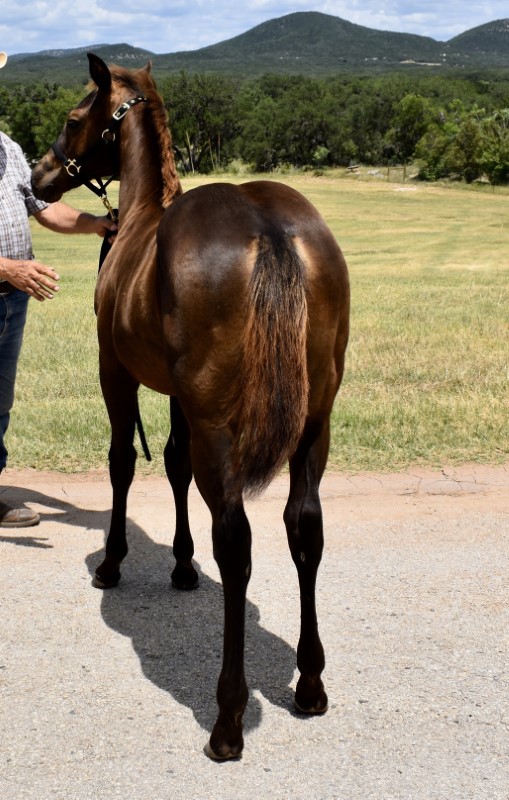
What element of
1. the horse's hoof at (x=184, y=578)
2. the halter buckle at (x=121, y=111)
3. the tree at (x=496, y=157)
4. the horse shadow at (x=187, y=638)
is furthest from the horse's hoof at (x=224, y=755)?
the tree at (x=496, y=157)

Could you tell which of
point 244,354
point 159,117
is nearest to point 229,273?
point 244,354

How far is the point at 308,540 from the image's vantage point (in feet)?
11.0

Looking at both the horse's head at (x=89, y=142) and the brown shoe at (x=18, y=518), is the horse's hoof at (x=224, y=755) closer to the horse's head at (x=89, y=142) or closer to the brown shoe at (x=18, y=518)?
the brown shoe at (x=18, y=518)

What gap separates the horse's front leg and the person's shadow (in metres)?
0.11

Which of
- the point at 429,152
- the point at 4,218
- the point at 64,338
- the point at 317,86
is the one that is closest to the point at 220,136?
the point at 429,152

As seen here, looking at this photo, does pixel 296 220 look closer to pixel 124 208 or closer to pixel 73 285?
pixel 124 208

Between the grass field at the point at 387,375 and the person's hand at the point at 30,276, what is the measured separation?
173 centimetres

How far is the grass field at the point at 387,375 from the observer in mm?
6305

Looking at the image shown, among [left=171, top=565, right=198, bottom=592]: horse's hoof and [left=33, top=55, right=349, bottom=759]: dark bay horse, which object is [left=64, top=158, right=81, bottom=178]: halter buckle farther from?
[left=171, top=565, right=198, bottom=592]: horse's hoof

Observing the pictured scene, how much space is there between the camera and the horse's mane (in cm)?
429

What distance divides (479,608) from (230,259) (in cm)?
205

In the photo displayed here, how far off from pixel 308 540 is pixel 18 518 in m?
2.44

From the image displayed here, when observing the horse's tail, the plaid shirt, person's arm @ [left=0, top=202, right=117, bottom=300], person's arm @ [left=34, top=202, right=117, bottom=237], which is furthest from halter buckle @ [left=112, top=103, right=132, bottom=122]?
the horse's tail

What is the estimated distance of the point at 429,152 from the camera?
57.7 metres
